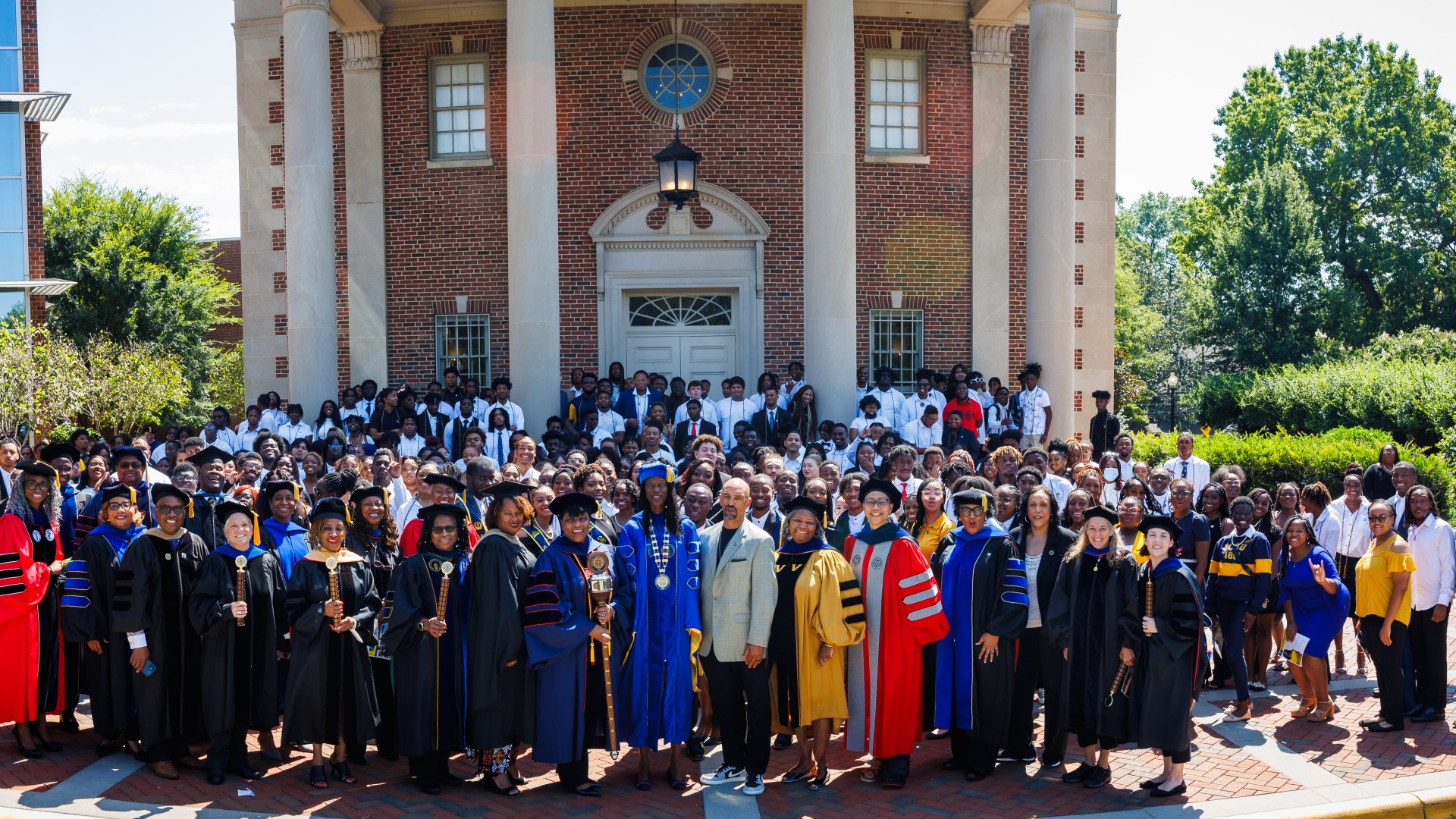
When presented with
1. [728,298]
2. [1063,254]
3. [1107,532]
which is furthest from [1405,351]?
[1107,532]

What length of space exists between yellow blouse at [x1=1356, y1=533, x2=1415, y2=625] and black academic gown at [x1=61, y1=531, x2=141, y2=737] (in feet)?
27.8

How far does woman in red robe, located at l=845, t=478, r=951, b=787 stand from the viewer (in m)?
7.40

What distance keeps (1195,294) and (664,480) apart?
103 feet

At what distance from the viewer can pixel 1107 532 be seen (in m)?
7.39

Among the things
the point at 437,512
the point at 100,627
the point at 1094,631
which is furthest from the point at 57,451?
the point at 1094,631

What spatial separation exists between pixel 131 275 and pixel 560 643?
3447cm

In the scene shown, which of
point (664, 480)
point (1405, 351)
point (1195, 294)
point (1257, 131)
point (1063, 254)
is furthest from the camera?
point (1257, 131)

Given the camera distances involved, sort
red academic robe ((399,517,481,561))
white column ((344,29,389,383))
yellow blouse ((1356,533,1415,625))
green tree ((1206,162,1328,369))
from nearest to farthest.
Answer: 1. red academic robe ((399,517,481,561))
2. yellow blouse ((1356,533,1415,625))
3. white column ((344,29,389,383))
4. green tree ((1206,162,1328,369))

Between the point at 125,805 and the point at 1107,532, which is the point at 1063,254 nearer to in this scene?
the point at 1107,532

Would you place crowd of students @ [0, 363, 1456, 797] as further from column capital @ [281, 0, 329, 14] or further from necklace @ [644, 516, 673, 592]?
column capital @ [281, 0, 329, 14]

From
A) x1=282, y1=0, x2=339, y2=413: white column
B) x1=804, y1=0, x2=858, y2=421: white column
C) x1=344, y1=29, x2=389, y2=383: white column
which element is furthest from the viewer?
x1=344, y1=29, x2=389, y2=383: white column

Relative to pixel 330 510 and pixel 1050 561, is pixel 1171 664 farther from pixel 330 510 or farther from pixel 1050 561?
pixel 330 510

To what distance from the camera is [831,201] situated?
15219 millimetres

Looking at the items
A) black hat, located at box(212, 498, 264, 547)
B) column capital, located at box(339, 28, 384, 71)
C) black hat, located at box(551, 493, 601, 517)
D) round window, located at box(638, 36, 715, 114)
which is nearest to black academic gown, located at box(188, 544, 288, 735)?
black hat, located at box(212, 498, 264, 547)
